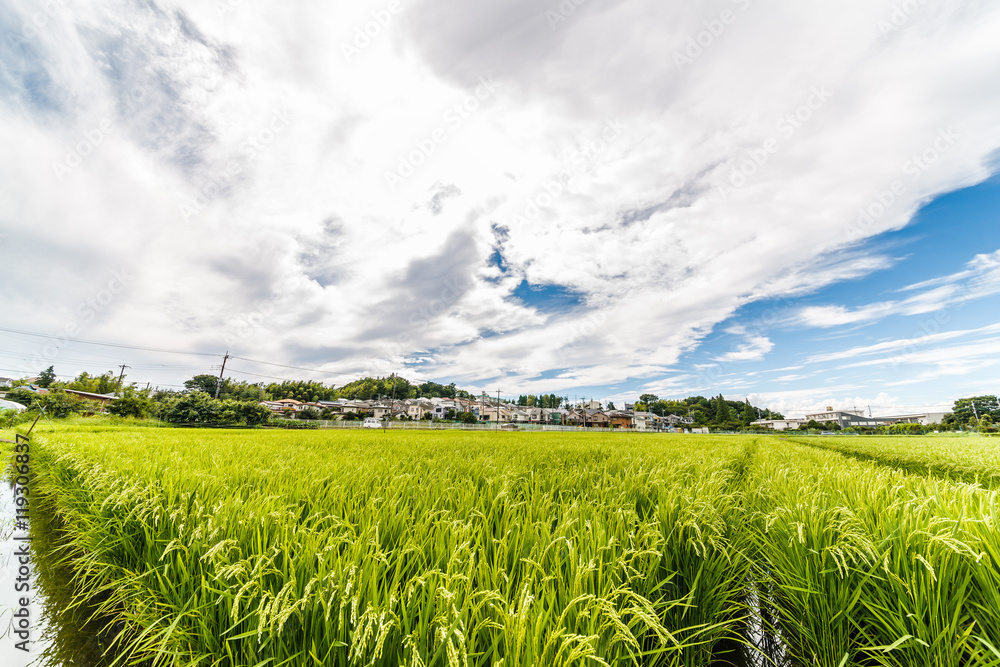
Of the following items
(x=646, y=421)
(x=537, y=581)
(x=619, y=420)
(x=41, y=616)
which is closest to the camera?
(x=537, y=581)

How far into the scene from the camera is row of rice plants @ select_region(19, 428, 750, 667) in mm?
1503

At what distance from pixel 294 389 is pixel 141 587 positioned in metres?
133

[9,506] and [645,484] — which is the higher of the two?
[645,484]

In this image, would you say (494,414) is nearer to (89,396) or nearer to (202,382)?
(202,382)

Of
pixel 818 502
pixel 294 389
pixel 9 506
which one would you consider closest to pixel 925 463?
pixel 818 502

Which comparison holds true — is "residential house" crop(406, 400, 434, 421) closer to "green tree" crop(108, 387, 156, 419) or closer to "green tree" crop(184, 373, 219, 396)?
"green tree" crop(184, 373, 219, 396)

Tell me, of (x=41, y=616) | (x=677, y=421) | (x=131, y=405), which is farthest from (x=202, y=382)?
(x=677, y=421)

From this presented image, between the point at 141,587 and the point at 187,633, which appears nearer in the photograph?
the point at 187,633

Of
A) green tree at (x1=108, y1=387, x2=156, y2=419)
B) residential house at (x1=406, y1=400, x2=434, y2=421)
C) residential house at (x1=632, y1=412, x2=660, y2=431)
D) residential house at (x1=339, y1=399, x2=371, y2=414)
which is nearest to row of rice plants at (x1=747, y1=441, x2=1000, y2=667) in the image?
green tree at (x1=108, y1=387, x2=156, y2=419)

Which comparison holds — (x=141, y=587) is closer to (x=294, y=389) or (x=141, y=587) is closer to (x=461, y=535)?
(x=461, y=535)

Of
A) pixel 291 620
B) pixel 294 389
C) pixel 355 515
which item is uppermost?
pixel 294 389

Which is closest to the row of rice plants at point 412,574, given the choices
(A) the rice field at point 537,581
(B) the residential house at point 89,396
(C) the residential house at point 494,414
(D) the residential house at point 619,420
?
(A) the rice field at point 537,581

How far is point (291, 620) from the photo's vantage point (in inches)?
71.0

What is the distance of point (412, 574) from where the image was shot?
2.25 metres
